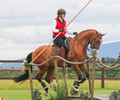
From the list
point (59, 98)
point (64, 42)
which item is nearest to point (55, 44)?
point (64, 42)

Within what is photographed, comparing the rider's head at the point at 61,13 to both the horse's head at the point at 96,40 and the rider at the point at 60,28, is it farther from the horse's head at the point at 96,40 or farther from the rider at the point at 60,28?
the horse's head at the point at 96,40

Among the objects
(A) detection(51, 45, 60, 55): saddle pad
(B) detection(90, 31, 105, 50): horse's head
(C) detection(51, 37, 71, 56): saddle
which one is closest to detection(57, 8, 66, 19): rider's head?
(C) detection(51, 37, 71, 56): saddle

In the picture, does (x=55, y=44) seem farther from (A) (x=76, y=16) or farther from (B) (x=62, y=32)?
(A) (x=76, y=16)

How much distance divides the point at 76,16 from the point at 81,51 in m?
1.28

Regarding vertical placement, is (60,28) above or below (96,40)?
above

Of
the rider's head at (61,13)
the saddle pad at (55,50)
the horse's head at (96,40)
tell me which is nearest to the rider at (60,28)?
the rider's head at (61,13)

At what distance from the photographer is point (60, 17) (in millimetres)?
10055

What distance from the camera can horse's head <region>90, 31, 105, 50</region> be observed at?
1021 cm

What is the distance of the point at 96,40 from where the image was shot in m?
10.2

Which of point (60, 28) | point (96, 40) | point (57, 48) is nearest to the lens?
point (60, 28)

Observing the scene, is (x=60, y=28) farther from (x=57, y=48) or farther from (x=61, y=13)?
(x=57, y=48)

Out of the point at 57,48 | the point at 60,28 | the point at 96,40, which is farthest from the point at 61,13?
the point at 96,40

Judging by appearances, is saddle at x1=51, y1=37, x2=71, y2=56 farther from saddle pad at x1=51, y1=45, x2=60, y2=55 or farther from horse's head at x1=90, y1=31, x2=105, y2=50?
horse's head at x1=90, y1=31, x2=105, y2=50

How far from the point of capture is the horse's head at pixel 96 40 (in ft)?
33.5
